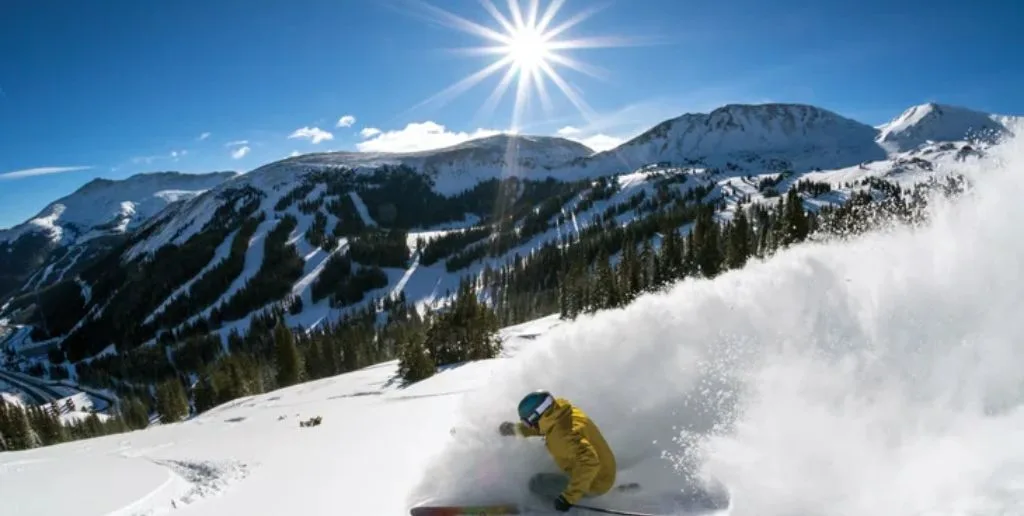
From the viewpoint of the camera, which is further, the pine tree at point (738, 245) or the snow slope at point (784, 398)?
the pine tree at point (738, 245)

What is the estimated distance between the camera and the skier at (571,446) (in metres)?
7.68

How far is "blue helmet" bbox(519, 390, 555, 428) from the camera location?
797 cm

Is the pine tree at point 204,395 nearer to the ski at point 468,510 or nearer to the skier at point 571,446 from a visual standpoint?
the ski at point 468,510

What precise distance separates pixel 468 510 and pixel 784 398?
6083 millimetres

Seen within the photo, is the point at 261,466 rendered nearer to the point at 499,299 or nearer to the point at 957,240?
the point at 957,240

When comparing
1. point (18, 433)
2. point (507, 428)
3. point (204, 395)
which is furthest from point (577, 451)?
point (204, 395)

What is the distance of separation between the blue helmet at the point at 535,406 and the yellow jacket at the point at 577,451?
10cm

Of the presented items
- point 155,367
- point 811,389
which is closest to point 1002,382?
point 811,389

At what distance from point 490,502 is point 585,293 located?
230 feet

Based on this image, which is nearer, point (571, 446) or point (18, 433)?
point (571, 446)

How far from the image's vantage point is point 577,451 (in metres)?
7.80

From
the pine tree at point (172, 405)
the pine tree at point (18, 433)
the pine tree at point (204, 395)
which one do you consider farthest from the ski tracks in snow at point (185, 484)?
the pine tree at point (172, 405)

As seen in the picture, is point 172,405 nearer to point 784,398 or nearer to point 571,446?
point 571,446

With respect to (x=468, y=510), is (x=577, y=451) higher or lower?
higher
